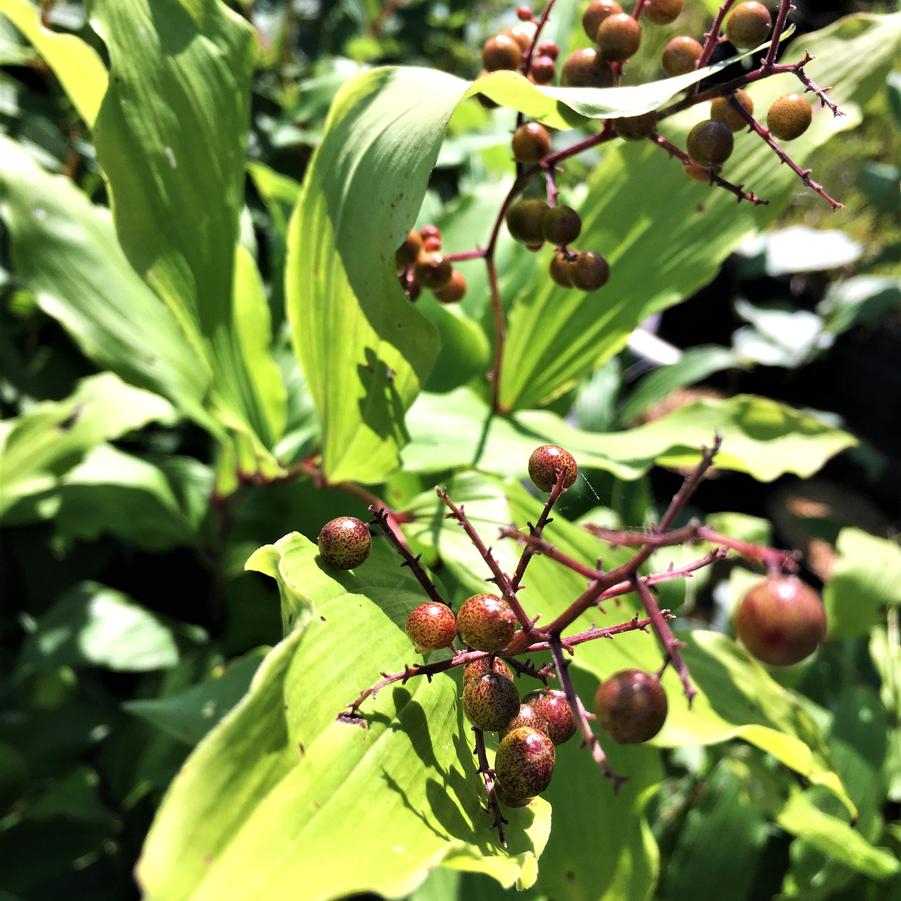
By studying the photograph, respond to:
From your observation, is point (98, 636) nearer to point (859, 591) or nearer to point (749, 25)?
point (749, 25)

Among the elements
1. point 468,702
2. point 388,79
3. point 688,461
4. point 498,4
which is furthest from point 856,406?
point 468,702

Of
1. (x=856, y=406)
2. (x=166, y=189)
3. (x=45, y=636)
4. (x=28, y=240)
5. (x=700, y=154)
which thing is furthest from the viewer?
(x=856, y=406)

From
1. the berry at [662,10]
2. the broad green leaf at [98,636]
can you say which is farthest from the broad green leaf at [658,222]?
the broad green leaf at [98,636]

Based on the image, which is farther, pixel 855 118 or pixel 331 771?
pixel 855 118

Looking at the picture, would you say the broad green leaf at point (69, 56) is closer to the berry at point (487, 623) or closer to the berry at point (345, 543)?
the berry at point (345, 543)

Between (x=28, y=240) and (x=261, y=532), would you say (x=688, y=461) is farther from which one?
(x=28, y=240)

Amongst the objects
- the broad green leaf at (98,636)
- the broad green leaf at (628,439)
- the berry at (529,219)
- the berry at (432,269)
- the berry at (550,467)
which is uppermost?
the berry at (529,219)

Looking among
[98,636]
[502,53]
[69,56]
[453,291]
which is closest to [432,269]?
[453,291]
